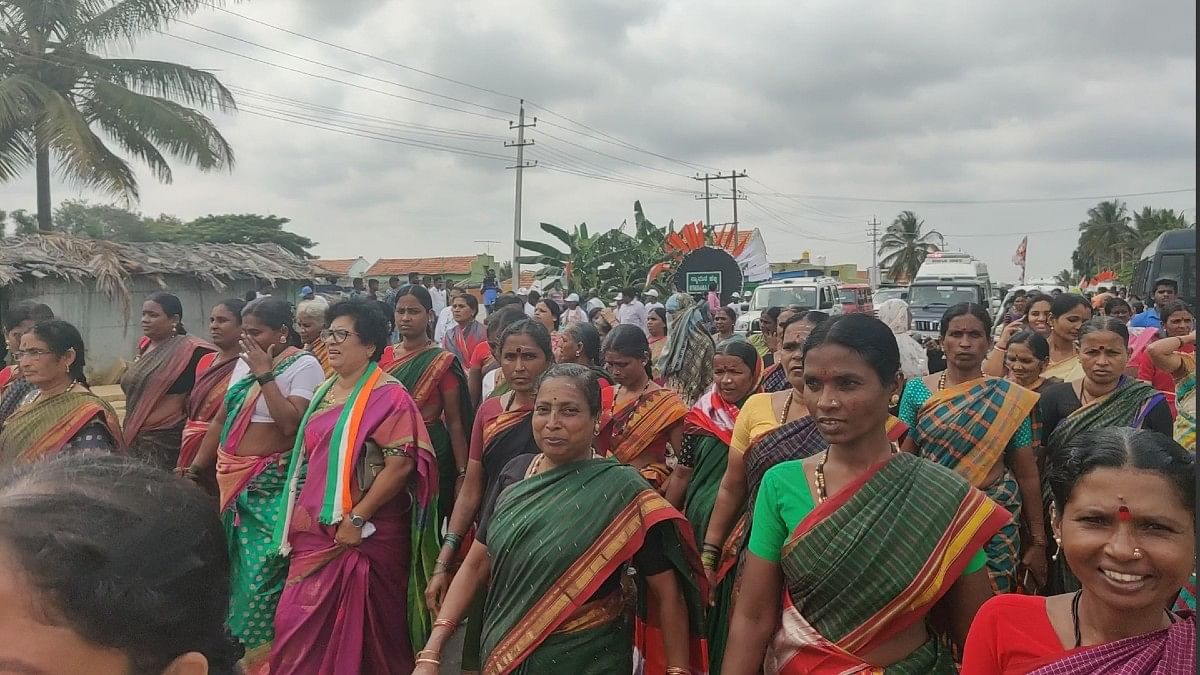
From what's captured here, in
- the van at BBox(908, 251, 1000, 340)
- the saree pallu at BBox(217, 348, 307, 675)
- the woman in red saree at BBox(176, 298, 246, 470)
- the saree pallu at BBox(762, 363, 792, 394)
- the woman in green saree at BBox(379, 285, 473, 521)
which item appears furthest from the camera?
the van at BBox(908, 251, 1000, 340)

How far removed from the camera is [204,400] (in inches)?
199

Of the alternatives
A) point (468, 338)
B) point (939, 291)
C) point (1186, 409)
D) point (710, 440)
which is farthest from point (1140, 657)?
point (939, 291)

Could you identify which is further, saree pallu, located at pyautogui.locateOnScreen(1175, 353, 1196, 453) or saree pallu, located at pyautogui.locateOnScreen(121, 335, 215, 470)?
saree pallu, located at pyautogui.locateOnScreen(121, 335, 215, 470)

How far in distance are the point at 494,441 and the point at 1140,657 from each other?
2.77 metres

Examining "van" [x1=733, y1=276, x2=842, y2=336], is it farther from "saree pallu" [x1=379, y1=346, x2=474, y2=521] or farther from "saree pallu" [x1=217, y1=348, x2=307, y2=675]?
"saree pallu" [x1=217, y1=348, x2=307, y2=675]

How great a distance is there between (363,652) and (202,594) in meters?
2.92

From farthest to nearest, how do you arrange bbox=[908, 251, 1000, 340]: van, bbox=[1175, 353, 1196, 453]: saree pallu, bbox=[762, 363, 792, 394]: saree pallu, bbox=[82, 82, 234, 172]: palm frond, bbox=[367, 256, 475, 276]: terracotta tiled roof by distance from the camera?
bbox=[367, 256, 475, 276]: terracotta tiled roof
bbox=[908, 251, 1000, 340]: van
bbox=[82, 82, 234, 172]: palm frond
bbox=[762, 363, 792, 394]: saree pallu
bbox=[1175, 353, 1196, 453]: saree pallu

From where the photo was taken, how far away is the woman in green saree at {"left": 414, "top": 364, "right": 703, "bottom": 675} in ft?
9.19

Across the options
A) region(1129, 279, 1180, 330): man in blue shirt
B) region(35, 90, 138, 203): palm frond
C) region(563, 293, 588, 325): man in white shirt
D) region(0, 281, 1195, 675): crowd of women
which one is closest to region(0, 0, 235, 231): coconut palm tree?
region(35, 90, 138, 203): palm frond

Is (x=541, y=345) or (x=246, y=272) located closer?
(x=541, y=345)

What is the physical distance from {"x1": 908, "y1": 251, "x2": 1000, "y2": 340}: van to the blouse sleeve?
62.6 ft

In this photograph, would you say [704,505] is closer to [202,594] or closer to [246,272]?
[202,594]

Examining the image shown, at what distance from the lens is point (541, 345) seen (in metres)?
4.45

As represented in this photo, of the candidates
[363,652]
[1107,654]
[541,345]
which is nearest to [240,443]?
[363,652]
